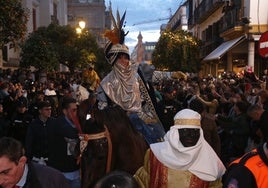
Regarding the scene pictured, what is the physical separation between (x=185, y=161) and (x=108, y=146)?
914 mm

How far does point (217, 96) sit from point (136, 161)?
893 centimetres

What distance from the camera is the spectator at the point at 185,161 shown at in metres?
3.73

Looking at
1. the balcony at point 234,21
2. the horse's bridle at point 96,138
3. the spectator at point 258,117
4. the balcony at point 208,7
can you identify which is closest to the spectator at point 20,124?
the spectator at point 258,117

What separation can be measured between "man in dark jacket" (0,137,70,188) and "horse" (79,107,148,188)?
83 cm

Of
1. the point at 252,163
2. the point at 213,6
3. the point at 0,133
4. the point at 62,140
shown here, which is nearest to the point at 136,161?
the point at 62,140

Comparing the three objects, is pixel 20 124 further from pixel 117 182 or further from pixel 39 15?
pixel 39 15

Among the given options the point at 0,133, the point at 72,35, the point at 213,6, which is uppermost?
the point at 213,6

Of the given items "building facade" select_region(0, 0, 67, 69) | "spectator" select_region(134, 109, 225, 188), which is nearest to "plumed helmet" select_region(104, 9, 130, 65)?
"spectator" select_region(134, 109, 225, 188)

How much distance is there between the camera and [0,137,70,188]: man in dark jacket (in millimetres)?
2850

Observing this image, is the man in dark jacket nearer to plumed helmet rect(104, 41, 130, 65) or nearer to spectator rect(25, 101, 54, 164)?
plumed helmet rect(104, 41, 130, 65)

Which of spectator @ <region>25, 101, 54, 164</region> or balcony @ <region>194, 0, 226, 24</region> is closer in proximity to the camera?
spectator @ <region>25, 101, 54, 164</region>

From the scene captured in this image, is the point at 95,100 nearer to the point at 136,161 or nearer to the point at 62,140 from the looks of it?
the point at 62,140

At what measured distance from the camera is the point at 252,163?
2.91 m

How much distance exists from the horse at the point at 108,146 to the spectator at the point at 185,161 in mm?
504
